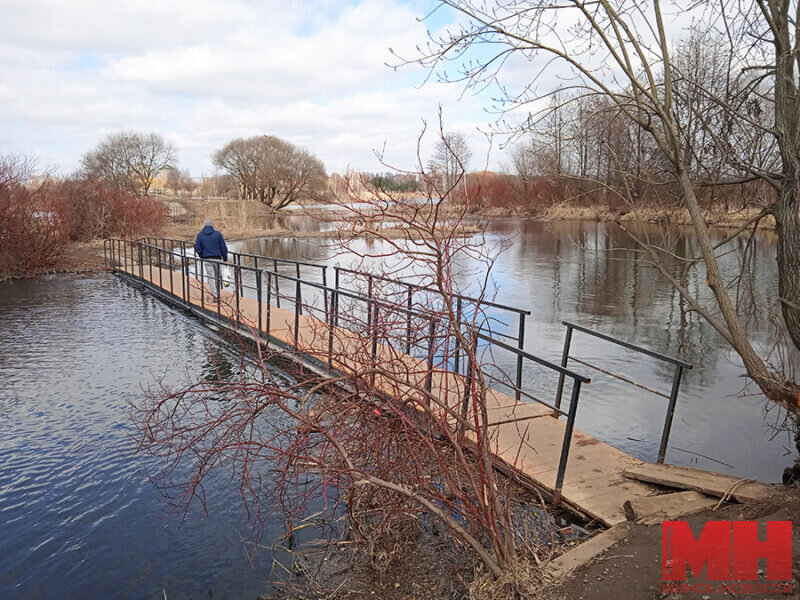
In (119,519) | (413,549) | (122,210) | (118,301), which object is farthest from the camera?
(122,210)

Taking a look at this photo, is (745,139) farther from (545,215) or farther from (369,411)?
(369,411)

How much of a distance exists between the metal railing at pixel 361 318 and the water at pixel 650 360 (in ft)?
1.80

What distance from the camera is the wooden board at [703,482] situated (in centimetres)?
396

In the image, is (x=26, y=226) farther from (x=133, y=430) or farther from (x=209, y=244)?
(x=133, y=430)

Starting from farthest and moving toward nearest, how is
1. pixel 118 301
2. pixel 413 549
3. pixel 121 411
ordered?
pixel 118 301 < pixel 121 411 < pixel 413 549

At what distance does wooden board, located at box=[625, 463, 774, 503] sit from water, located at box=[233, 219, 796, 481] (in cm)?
140

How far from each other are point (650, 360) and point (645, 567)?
6.46 m

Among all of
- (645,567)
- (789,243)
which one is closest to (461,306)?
(645,567)

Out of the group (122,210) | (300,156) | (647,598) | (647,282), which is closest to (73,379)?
(647,598)

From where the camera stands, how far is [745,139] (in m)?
6.14

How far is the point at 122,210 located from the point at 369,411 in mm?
25508

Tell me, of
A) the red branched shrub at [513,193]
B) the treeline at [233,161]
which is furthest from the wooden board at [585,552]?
the treeline at [233,161]

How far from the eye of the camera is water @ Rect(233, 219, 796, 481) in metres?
6.24

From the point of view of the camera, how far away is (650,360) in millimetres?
9352
